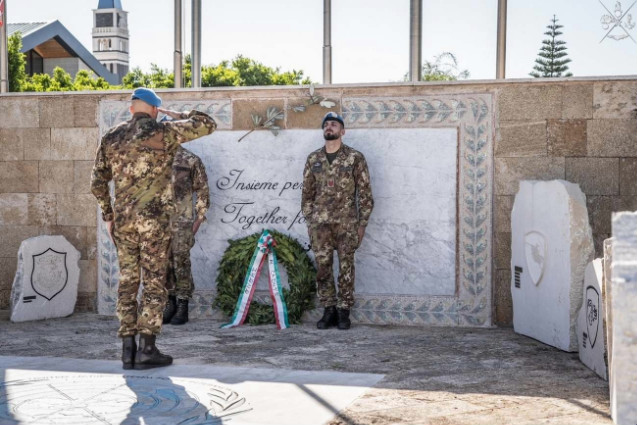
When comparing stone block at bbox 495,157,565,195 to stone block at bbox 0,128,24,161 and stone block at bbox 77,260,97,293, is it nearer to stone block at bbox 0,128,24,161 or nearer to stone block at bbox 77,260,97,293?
stone block at bbox 77,260,97,293

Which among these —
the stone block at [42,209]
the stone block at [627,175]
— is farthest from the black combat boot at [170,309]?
the stone block at [627,175]

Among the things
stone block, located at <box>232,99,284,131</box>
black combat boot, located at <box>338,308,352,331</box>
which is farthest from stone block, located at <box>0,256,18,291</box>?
black combat boot, located at <box>338,308,352,331</box>

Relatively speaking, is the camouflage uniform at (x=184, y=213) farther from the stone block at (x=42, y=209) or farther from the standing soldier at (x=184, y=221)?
the stone block at (x=42, y=209)

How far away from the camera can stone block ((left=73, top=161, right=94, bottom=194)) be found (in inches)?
366

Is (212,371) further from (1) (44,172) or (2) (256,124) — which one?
(1) (44,172)

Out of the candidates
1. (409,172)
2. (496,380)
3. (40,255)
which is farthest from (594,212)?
(40,255)

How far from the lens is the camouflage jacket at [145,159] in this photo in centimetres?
598

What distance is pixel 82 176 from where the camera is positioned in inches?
367

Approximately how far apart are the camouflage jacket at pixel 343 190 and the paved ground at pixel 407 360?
1028 millimetres

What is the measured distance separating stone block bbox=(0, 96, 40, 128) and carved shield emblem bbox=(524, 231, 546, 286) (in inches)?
207

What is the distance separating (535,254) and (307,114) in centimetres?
269

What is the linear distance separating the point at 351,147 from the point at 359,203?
67cm

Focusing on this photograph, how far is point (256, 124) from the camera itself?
884 cm

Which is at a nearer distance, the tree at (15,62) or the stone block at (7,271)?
the stone block at (7,271)
